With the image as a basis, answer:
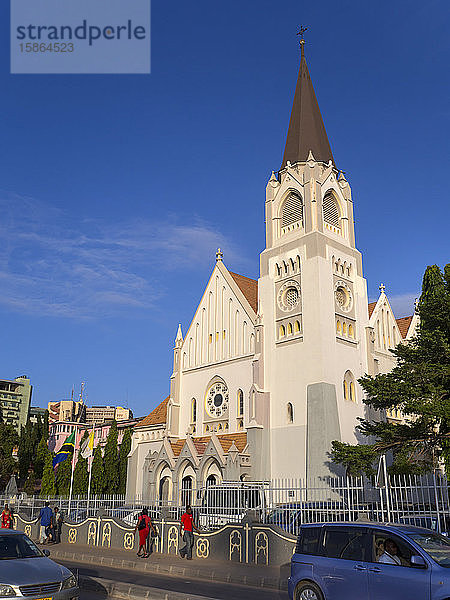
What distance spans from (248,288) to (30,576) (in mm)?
36123

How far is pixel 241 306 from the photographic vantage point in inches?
1636

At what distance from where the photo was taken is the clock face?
40.6 meters

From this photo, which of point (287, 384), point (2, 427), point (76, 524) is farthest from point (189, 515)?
point (2, 427)

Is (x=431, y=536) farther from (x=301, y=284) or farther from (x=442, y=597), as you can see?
(x=301, y=284)

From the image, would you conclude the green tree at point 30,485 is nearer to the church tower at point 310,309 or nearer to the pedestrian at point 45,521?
the church tower at point 310,309

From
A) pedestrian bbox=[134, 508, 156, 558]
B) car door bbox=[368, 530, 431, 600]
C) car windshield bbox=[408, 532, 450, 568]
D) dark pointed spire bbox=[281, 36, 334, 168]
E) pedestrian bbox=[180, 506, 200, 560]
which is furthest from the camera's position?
dark pointed spire bbox=[281, 36, 334, 168]

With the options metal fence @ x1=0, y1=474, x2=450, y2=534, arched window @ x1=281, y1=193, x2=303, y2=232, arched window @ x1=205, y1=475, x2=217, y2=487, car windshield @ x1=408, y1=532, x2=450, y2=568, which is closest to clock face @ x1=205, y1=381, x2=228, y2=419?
arched window @ x1=205, y1=475, x2=217, y2=487

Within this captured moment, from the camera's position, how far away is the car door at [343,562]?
31.7 feet

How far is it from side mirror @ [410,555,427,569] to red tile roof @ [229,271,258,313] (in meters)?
32.9

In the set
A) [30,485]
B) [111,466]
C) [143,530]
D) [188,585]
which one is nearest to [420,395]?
[143,530]

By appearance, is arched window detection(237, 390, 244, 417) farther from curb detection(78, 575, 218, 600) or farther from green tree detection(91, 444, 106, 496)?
curb detection(78, 575, 218, 600)

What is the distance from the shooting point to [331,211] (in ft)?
138

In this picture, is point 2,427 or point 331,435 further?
point 2,427

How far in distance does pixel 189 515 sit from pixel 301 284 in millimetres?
22207
